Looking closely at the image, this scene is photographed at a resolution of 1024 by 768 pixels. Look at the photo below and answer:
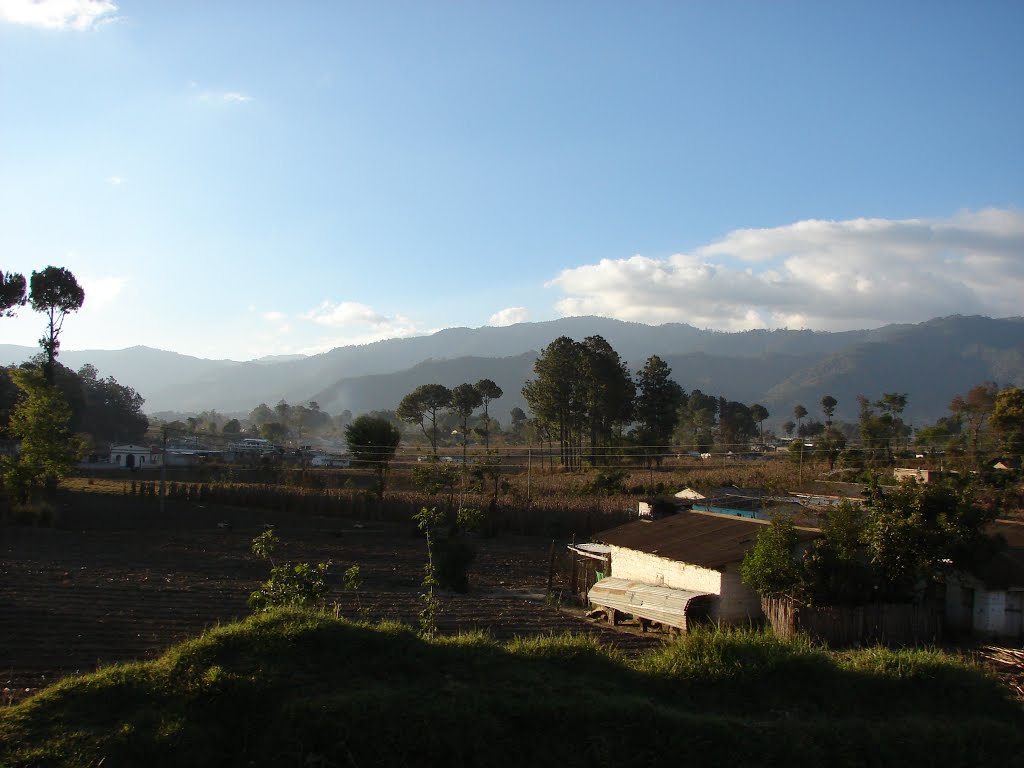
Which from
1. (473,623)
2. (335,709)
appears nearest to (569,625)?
(473,623)

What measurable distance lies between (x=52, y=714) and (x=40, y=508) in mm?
31067

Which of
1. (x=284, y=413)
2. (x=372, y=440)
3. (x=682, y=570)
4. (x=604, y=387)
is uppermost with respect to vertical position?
(x=604, y=387)

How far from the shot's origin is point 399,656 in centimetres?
706

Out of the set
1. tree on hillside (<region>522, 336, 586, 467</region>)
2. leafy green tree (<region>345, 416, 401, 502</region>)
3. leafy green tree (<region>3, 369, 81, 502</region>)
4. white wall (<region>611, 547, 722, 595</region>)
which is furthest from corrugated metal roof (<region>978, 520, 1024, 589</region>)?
tree on hillside (<region>522, 336, 586, 467</region>)

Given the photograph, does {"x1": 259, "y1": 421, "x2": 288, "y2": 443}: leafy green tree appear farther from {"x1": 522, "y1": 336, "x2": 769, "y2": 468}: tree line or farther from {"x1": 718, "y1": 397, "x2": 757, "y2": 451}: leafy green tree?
{"x1": 718, "y1": 397, "x2": 757, "y2": 451}: leafy green tree

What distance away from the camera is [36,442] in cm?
3316

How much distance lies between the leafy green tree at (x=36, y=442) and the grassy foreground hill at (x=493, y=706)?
31.6m

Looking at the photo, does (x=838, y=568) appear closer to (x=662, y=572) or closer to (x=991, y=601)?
(x=991, y=601)

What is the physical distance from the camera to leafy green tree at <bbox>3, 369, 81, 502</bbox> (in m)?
33.0

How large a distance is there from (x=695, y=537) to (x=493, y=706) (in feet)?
44.6

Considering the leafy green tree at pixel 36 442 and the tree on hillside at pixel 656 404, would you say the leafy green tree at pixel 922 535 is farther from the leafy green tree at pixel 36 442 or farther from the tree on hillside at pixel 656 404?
the tree on hillside at pixel 656 404

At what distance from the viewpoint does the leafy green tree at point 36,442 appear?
1300 inches

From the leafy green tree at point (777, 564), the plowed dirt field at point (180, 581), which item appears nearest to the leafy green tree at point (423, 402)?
the plowed dirt field at point (180, 581)

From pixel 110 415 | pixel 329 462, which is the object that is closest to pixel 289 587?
pixel 329 462
